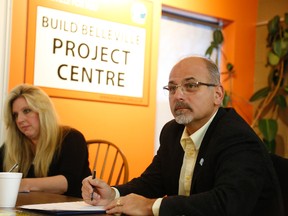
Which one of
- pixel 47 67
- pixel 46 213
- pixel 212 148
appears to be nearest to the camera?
pixel 46 213

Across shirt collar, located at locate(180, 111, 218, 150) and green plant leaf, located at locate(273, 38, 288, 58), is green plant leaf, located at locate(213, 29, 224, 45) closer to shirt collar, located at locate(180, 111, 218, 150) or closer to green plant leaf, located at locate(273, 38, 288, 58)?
green plant leaf, located at locate(273, 38, 288, 58)

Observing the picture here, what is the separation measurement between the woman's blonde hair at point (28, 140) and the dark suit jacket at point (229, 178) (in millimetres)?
805

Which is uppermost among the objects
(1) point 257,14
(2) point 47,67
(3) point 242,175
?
(1) point 257,14

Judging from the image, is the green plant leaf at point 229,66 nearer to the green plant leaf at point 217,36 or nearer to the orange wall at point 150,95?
the orange wall at point 150,95

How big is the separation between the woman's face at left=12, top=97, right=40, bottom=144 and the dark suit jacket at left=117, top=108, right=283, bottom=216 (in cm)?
94

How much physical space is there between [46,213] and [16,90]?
1.38 m

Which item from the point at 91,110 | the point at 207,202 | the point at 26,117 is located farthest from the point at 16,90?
the point at 207,202

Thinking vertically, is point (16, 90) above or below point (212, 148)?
above

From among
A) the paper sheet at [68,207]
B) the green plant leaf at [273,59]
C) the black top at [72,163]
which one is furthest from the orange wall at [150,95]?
the paper sheet at [68,207]

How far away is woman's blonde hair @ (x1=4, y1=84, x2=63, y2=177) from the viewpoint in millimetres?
2488

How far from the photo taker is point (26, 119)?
8.45 ft

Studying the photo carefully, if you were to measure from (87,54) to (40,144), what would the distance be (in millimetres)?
1266

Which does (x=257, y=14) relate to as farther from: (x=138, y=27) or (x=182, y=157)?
(x=182, y=157)

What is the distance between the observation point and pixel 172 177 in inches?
71.9
